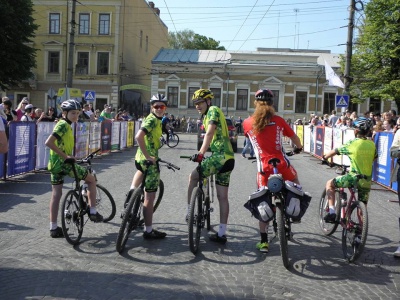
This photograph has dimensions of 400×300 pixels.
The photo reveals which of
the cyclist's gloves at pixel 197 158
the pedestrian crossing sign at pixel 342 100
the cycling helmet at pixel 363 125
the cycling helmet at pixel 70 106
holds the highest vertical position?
the pedestrian crossing sign at pixel 342 100

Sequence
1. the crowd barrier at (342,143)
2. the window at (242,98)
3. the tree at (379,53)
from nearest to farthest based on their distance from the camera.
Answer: the crowd barrier at (342,143), the tree at (379,53), the window at (242,98)

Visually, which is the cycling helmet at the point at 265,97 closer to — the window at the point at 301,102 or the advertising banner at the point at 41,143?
the advertising banner at the point at 41,143

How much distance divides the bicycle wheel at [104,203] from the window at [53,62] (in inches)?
1811

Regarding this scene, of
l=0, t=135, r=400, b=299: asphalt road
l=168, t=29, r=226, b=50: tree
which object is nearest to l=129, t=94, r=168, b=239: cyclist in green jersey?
l=0, t=135, r=400, b=299: asphalt road

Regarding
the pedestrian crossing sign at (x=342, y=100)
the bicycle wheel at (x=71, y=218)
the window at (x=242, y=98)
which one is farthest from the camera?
the window at (x=242, y=98)

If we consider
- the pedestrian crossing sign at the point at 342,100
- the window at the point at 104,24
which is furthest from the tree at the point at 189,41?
the pedestrian crossing sign at the point at 342,100

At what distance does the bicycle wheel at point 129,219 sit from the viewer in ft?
18.9

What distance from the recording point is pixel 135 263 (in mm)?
5488

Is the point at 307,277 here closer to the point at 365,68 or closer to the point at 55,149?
the point at 55,149

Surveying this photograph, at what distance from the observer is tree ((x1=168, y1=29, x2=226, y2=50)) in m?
78.9

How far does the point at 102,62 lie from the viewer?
50.5 m

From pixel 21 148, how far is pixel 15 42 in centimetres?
2573

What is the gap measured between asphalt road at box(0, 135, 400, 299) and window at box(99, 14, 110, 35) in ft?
145

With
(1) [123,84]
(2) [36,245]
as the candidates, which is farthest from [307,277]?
(1) [123,84]
